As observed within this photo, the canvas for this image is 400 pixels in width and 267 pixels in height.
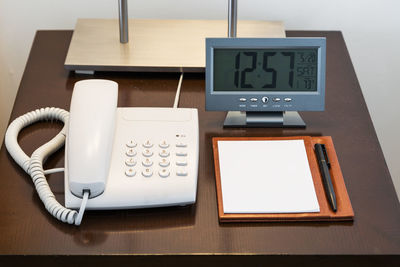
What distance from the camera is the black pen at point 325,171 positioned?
0.96 metres

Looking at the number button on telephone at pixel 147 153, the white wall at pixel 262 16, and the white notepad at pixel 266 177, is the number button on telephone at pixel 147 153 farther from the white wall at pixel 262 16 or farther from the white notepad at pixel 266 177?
the white wall at pixel 262 16

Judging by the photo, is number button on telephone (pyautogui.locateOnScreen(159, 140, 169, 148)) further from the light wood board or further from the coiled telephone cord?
the light wood board

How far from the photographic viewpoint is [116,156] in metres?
0.97

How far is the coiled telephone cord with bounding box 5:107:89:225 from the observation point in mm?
912

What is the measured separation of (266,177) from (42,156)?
1.18 ft

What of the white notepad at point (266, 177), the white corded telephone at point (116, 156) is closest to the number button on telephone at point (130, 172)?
the white corded telephone at point (116, 156)

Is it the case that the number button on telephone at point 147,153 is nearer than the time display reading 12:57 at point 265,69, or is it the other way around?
the number button on telephone at point 147,153

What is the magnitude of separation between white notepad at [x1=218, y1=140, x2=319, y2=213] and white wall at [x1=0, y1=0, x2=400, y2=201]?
1.84 feet

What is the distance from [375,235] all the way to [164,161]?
12.9 inches

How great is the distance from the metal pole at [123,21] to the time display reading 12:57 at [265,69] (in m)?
0.28

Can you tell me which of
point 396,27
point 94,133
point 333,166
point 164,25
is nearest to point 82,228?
point 94,133

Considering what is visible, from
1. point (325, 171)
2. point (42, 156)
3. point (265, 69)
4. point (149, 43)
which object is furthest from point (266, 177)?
point (149, 43)

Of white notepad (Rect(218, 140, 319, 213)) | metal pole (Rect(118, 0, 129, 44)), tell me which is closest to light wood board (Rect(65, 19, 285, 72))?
metal pole (Rect(118, 0, 129, 44))

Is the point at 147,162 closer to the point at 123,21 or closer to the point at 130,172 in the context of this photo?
the point at 130,172
